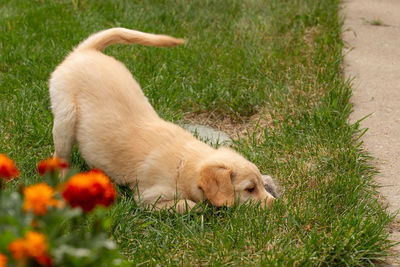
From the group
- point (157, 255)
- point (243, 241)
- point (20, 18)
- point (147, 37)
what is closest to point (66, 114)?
point (147, 37)

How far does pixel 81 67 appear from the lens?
3729mm

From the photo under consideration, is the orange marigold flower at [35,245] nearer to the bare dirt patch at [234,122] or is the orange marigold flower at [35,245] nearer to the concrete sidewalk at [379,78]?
the concrete sidewalk at [379,78]

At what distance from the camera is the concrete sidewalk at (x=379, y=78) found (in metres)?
3.85

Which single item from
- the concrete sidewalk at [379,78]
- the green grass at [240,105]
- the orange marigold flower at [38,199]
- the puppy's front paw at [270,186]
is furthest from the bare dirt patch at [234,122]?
the orange marigold flower at [38,199]

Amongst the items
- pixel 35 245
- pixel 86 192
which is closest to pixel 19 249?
pixel 35 245

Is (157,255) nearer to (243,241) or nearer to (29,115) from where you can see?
(243,241)

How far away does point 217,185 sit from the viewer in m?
3.18

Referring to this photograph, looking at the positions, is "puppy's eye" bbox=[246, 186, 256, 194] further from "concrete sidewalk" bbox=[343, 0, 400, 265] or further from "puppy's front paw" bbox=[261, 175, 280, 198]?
"concrete sidewalk" bbox=[343, 0, 400, 265]

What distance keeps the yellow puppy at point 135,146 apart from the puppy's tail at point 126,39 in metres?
0.20

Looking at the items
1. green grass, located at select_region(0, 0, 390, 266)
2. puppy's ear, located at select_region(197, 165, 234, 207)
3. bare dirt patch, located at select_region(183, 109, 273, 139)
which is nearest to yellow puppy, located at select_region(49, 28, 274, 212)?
puppy's ear, located at select_region(197, 165, 234, 207)

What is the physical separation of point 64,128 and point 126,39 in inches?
34.5

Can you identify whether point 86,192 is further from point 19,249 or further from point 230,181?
point 230,181

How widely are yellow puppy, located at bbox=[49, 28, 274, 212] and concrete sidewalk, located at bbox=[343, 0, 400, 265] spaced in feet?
3.45

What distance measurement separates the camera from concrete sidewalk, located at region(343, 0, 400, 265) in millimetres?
3850
